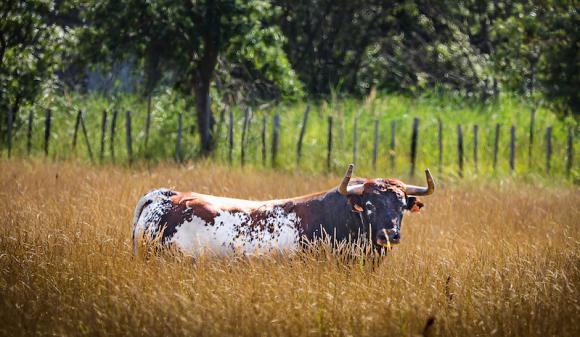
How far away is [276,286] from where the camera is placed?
5891mm

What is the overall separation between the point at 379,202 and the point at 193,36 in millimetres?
10668

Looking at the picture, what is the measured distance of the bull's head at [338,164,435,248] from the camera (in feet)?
21.7

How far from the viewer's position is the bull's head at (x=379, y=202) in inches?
260

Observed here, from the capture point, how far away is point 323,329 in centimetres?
526

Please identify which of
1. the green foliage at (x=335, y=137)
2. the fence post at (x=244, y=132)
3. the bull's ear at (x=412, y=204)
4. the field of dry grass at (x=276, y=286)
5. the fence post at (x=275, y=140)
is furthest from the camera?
the fence post at (x=275, y=140)

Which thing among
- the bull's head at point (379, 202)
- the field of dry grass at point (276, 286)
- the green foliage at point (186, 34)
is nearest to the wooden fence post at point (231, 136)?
the green foliage at point (186, 34)

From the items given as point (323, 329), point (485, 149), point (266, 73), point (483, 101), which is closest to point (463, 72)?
point (483, 101)

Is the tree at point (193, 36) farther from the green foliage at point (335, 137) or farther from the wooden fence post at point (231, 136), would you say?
the green foliage at point (335, 137)

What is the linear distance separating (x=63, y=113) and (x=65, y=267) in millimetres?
13228

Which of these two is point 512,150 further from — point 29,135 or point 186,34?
point 29,135

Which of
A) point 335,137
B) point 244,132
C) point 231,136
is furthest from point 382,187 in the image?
point 335,137

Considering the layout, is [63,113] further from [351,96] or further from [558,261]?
[558,261]

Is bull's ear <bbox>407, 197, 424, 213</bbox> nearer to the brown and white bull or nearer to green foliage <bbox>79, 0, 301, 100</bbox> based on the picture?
the brown and white bull

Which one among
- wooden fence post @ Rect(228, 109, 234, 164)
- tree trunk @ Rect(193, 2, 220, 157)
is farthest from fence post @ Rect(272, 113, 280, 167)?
tree trunk @ Rect(193, 2, 220, 157)
